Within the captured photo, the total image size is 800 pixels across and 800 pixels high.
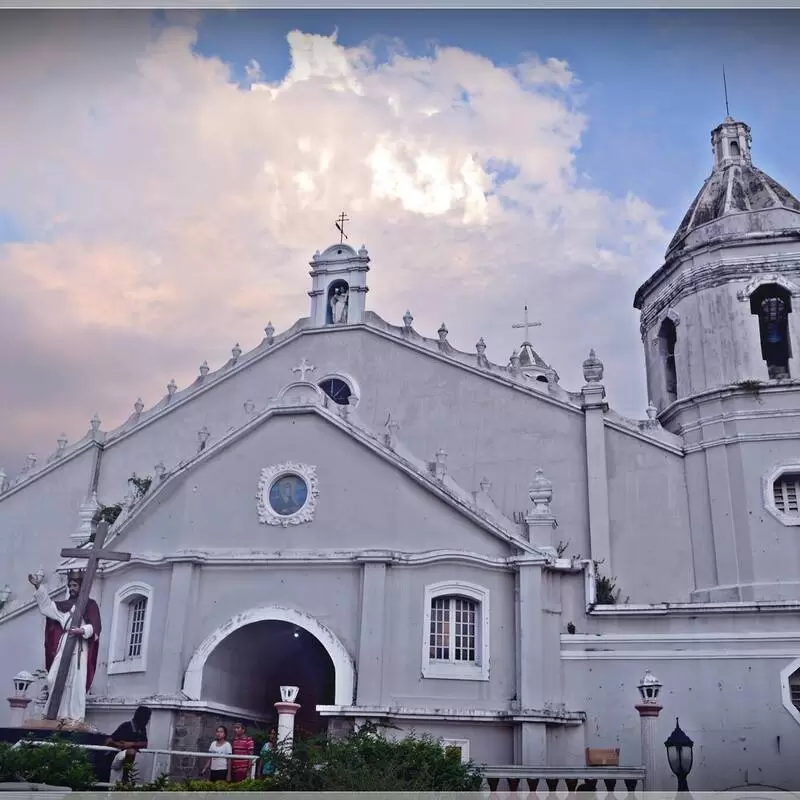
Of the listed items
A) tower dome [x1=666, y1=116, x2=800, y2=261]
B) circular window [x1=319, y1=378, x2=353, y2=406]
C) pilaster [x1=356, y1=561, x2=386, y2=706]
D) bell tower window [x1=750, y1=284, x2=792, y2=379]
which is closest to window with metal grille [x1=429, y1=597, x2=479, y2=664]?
pilaster [x1=356, y1=561, x2=386, y2=706]

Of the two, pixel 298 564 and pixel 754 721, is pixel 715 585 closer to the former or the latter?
pixel 754 721

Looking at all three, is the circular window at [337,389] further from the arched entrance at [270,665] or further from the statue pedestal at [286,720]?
the statue pedestal at [286,720]

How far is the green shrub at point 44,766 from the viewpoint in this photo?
11.3 metres

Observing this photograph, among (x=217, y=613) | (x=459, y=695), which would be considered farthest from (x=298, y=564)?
(x=459, y=695)

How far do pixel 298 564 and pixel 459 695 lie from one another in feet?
13.0

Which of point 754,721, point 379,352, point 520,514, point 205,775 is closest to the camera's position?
point 205,775

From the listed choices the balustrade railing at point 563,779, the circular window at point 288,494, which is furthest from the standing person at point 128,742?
the balustrade railing at point 563,779

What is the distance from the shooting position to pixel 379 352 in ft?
87.4

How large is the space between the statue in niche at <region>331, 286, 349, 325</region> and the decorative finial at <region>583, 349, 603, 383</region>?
682 cm

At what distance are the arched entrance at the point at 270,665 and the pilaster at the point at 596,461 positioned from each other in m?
6.72

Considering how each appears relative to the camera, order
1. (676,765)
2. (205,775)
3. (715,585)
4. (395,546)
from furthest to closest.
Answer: (715,585) → (395,546) → (205,775) → (676,765)

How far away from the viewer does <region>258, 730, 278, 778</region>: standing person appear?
1269cm

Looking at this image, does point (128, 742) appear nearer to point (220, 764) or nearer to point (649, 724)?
point (220, 764)

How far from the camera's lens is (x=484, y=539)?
19.1 m
